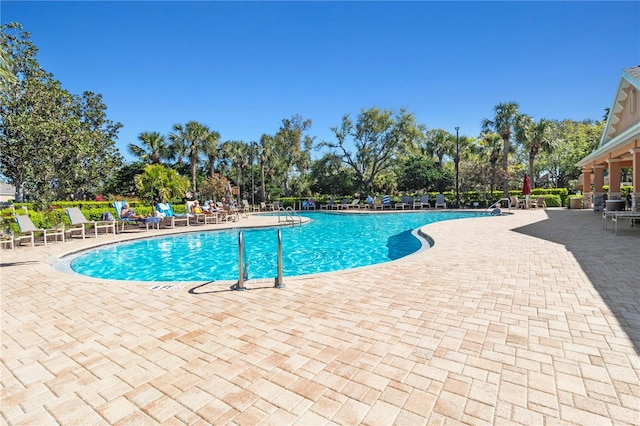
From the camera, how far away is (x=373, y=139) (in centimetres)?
3162

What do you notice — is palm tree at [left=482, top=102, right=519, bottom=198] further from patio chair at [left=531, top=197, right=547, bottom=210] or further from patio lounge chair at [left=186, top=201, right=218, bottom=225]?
patio lounge chair at [left=186, top=201, right=218, bottom=225]

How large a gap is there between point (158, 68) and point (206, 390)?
1707 cm

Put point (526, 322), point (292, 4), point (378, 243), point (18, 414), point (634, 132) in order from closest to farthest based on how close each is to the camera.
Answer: point (18, 414), point (526, 322), point (634, 132), point (378, 243), point (292, 4)

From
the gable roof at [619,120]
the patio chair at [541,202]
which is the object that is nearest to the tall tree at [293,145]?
the patio chair at [541,202]

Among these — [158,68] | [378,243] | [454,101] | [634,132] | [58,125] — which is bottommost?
[378,243]

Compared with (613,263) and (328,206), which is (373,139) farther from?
(613,263)

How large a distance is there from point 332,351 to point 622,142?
1341 cm

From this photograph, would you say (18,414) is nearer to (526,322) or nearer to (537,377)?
(537,377)

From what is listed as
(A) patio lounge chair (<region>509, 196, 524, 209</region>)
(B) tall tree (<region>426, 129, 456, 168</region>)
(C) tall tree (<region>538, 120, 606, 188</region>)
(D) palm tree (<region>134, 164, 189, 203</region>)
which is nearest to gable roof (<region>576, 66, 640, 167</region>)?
(A) patio lounge chair (<region>509, 196, 524, 209</region>)

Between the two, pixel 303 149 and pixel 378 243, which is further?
pixel 303 149

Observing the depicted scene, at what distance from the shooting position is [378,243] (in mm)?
11297

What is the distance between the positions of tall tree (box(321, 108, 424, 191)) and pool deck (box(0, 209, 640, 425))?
1071 inches

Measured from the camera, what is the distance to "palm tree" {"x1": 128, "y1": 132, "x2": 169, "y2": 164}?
2877 cm

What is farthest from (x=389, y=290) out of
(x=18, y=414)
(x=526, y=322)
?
(x=18, y=414)
